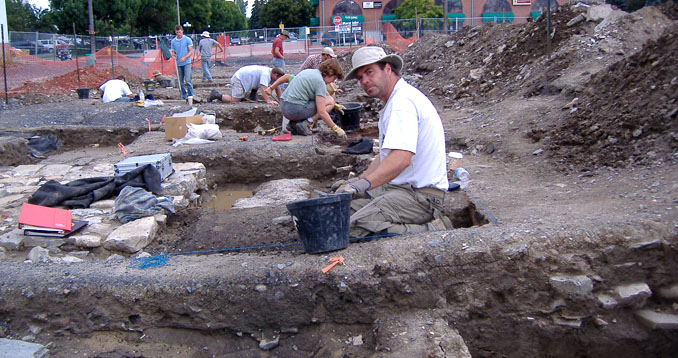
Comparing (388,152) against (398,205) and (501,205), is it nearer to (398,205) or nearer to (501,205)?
(398,205)

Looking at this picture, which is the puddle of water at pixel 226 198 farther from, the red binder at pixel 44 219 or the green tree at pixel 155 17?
the green tree at pixel 155 17

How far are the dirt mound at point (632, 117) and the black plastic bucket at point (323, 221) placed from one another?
3011 millimetres

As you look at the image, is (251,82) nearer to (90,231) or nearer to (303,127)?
(303,127)

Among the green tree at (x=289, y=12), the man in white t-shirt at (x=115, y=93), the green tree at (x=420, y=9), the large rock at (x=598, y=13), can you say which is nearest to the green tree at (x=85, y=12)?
the green tree at (x=289, y=12)

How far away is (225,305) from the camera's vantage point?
3139mm

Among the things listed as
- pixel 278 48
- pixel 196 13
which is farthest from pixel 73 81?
pixel 196 13

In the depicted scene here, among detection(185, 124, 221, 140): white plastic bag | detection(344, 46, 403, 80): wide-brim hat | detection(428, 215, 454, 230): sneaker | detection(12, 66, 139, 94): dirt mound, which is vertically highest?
detection(12, 66, 139, 94): dirt mound

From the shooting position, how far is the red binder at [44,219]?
4078 mm

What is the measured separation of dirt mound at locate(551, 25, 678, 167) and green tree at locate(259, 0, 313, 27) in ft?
169

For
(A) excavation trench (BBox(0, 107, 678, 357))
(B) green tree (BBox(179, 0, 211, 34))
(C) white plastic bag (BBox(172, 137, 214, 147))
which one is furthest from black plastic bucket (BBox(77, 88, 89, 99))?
(B) green tree (BBox(179, 0, 211, 34))

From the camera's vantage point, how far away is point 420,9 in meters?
42.3

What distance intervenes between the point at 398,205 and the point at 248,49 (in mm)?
28101

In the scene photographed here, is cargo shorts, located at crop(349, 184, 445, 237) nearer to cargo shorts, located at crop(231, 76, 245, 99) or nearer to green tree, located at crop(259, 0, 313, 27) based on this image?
cargo shorts, located at crop(231, 76, 245, 99)

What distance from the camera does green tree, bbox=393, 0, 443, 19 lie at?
41750 millimetres
